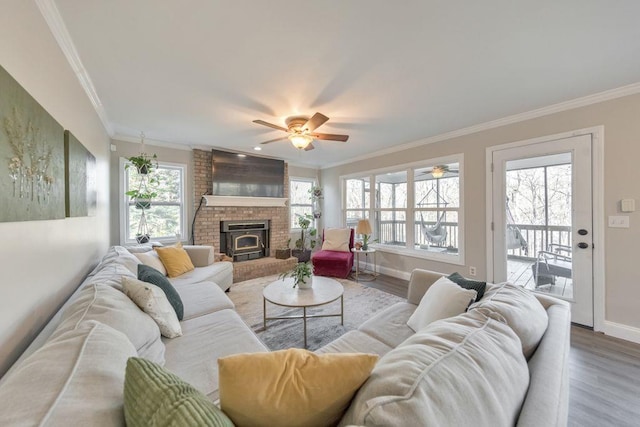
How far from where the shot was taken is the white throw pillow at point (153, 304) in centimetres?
155

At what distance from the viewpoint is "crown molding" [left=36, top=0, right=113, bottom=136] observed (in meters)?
1.40

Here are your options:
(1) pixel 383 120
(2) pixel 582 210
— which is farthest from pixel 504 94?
(2) pixel 582 210

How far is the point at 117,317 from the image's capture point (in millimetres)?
1225

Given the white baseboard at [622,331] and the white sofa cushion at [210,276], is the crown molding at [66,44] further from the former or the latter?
the white baseboard at [622,331]

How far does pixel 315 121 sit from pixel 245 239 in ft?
10.4

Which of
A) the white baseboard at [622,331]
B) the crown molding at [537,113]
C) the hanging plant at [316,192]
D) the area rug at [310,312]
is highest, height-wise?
the crown molding at [537,113]

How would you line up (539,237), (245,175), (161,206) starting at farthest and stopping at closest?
(245,175) → (161,206) → (539,237)

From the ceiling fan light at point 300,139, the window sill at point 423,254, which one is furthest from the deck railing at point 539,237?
the ceiling fan light at point 300,139

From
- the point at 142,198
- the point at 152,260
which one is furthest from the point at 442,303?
the point at 142,198

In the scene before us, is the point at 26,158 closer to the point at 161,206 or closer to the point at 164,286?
the point at 164,286

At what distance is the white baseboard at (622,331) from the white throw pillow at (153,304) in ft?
12.7

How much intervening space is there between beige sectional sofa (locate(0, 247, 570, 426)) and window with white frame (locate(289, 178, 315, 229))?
457 centimetres

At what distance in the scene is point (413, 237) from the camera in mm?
4309

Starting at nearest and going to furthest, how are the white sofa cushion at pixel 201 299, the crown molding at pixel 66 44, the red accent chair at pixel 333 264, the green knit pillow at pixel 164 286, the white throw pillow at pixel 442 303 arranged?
the crown molding at pixel 66 44
the white throw pillow at pixel 442 303
the green knit pillow at pixel 164 286
the white sofa cushion at pixel 201 299
the red accent chair at pixel 333 264
